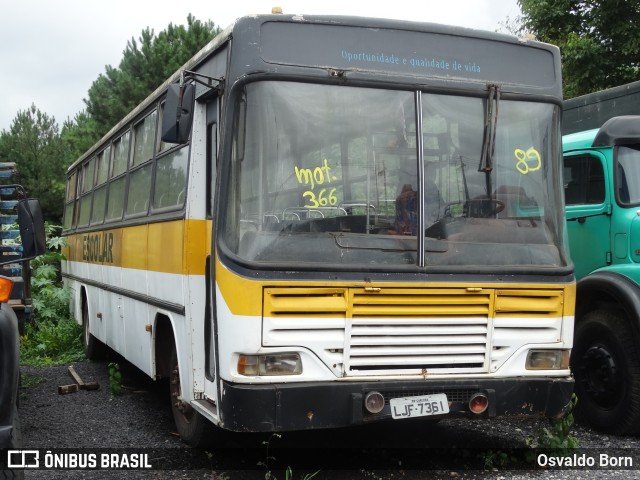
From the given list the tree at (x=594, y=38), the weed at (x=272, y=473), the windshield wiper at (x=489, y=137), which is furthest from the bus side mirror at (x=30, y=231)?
the tree at (x=594, y=38)

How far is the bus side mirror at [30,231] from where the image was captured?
5184 millimetres

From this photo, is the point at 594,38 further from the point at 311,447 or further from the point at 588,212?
the point at 311,447

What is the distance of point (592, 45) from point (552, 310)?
1366 cm

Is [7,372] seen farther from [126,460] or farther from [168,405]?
[168,405]

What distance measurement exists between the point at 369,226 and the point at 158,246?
217cm

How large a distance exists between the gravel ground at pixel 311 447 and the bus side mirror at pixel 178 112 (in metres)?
2.00

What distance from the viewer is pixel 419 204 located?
5.36 meters

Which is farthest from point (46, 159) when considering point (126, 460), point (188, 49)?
point (126, 460)

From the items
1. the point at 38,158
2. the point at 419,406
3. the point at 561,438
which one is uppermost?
the point at 38,158

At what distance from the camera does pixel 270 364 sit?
5031 mm

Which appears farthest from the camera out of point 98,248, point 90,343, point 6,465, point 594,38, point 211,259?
point 594,38

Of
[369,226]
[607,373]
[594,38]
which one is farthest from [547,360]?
[594,38]

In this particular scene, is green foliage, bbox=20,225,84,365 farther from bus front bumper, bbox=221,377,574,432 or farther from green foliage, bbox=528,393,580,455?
green foliage, bbox=528,393,580,455

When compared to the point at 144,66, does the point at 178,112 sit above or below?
below
